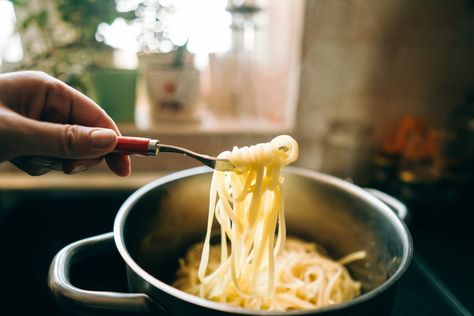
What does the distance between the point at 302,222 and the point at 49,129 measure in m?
0.55

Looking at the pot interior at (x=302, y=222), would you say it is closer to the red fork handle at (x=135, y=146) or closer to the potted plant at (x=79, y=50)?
the red fork handle at (x=135, y=146)

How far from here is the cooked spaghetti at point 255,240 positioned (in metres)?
0.59

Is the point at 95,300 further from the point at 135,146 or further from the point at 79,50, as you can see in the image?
the point at 79,50

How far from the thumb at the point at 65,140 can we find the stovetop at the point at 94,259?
386 millimetres

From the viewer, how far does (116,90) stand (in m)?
1.09

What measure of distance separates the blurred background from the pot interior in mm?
293

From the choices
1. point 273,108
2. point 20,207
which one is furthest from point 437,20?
point 20,207

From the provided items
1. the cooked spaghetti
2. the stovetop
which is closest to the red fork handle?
the cooked spaghetti

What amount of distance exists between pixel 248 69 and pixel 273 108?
0.18 m

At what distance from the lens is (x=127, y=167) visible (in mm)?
650

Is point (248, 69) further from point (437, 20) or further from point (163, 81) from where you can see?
point (437, 20)

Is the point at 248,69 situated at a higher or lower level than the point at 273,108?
higher

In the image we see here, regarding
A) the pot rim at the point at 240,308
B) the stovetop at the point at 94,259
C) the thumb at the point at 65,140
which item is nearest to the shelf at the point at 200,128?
the stovetop at the point at 94,259

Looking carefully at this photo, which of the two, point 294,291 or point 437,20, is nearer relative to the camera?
Result: point 294,291
